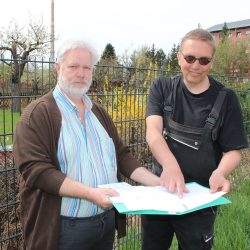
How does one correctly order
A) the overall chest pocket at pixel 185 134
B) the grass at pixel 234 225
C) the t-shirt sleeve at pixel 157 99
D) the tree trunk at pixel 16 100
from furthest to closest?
the grass at pixel 234 225, the tree trunk at pixel 16 100, the t-shirt sleeve at pixel 157 99, the overall chest pocket at pixel 185 134

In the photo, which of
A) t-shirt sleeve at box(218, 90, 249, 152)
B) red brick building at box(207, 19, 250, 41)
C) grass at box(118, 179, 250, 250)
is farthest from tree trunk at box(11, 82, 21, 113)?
red brick building at box(207, 19, 250, 41)

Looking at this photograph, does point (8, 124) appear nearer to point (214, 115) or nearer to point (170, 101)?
point (170, 101)

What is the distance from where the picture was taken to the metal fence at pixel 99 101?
2.95m

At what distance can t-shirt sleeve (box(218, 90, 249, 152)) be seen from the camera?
238cm

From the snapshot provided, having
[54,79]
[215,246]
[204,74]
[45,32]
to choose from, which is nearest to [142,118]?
[54,79]

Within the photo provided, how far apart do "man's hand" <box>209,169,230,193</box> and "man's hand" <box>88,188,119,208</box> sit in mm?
615

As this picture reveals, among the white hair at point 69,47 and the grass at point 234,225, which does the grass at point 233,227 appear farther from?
the white hair at point 69,47

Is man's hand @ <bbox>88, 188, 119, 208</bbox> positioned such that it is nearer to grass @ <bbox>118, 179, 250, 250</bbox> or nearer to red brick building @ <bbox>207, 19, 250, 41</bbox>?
grass @ <bbox>118, 179, 250, 250</bbox>

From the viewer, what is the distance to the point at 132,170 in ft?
7.64

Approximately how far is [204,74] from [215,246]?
2.12 metres

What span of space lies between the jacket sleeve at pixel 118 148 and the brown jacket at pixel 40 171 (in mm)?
383

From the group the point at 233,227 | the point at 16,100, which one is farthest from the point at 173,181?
the point at 233,227

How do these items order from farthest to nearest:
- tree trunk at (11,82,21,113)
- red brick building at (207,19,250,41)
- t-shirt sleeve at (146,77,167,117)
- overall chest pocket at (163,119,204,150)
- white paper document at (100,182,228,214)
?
red brick building at (207,19,250,41)
tree trunk at (11,82,21,113)
t-shirt sleeve at (146,77,167,117)
overall chest pocket at (163,119,204,150)
white paper document at (100,182,228,214)

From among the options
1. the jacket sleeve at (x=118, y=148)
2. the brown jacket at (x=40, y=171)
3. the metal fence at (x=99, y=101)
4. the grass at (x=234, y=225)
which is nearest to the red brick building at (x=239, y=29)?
the grass at (x=234, y=225)
